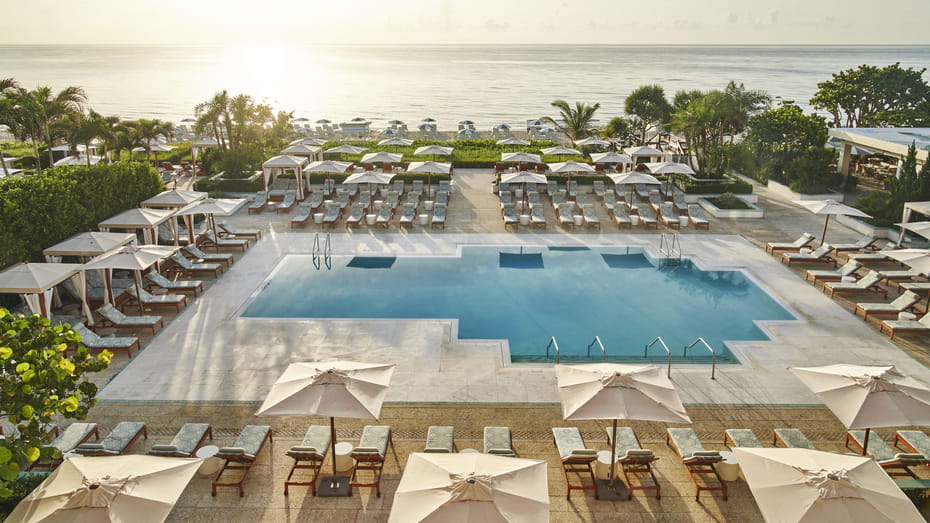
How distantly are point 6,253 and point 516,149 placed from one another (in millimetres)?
24166

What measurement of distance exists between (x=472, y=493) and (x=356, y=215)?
16.7 metres

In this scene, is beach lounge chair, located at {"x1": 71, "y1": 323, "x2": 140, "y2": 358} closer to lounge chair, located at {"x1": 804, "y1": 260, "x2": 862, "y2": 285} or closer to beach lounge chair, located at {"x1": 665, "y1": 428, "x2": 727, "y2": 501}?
beach lounge chair, located at {"x1": 665, "y1": 428, "x2": 727, "y2": 501}

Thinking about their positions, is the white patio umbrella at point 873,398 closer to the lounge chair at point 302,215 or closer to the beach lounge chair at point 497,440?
the beach lounge chair at point 497,440

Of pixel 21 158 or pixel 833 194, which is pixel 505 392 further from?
pixel 21 158

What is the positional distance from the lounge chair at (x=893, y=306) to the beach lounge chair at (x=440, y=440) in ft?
34.9

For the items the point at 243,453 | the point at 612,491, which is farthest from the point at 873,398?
the point at 243,453

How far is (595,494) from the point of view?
353 inches

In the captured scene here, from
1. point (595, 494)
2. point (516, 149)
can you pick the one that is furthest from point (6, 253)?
point (516, 149)

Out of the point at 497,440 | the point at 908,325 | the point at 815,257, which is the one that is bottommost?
the point at 497,440

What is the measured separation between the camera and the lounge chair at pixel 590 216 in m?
22.2

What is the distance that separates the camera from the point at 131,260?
47.4ft

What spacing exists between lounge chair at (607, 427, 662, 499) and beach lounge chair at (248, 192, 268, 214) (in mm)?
17914

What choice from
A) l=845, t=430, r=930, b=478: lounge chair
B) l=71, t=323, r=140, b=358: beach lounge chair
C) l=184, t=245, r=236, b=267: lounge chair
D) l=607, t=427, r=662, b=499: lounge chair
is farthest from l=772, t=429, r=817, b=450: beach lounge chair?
l=184, t=245, r=236, b=267: lounge chair

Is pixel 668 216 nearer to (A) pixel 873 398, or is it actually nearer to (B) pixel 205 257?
(A) pixel 873 398
